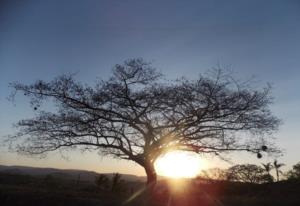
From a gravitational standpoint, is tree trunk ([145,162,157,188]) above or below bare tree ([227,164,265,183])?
below

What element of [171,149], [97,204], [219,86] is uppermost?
[219,86]

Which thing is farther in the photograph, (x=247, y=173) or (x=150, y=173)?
(x=247, y=173)

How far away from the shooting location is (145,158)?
21.0 meters

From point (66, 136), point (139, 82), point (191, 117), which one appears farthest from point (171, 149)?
point (66, 136)

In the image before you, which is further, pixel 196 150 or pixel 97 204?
pixel 196 150

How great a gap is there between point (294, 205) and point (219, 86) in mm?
6856

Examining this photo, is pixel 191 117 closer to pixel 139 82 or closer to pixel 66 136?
pixel 139 82

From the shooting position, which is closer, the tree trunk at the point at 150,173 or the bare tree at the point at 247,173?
the tree trunk at the point at 150,173

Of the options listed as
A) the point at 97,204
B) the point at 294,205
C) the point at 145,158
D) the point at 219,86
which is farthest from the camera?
the point at 145,158

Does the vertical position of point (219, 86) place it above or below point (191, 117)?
above

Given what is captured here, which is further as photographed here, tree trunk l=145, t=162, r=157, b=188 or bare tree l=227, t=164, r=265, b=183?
bare tree l=227, t=164, r=265, b=183

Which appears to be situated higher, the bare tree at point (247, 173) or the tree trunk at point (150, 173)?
the bare tree at point (247, 173)

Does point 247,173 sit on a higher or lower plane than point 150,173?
higher

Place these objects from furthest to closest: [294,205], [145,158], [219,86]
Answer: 1. [145,158]
2. [219,86]
3. [294,205]
